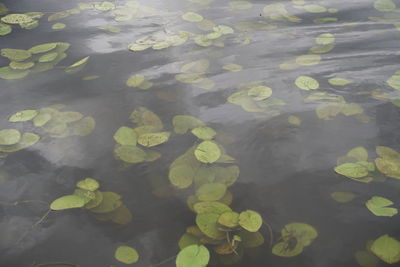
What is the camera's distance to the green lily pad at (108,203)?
0.67 m

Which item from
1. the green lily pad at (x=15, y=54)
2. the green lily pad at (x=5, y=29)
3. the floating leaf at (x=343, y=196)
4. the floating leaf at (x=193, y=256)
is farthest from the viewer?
the green lily pad at (x=5, y=29)

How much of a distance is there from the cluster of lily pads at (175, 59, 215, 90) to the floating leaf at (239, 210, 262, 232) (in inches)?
17.2

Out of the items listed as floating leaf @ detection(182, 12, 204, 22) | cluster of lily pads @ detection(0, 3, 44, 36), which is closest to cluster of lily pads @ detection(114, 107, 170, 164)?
floating leaf @ detection(182, 12, 204, 22)

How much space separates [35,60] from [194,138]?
640mm

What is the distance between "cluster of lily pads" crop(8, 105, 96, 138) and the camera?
84 cm

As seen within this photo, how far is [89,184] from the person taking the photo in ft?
2.37

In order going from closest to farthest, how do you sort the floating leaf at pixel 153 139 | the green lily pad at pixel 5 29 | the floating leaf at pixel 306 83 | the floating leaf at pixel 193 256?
the floating leaf at pixel 193 256 → the floating leaf at pixel 153 139 → the floating leaf at pixel 306 83 → the green lily pad at pixel 5 29

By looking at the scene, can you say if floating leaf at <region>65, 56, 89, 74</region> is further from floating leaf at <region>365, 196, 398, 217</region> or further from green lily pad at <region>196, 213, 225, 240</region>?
floating leaf at <region>365, 196, 398, 217</region>

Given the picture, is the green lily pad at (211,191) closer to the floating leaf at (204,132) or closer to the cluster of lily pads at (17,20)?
the floating leaf at (204,132)

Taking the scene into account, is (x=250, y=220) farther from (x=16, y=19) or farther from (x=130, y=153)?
(x=16, y=19)

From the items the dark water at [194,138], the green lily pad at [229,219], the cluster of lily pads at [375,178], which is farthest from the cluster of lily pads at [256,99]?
the green lily pad at [229,219]

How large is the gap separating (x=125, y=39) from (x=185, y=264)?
868mm

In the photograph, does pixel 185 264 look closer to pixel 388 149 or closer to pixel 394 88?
pixel 388 149

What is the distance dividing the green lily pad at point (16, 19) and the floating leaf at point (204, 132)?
87 centimetres
